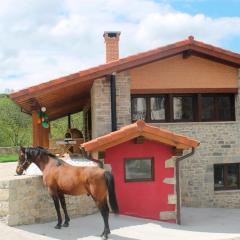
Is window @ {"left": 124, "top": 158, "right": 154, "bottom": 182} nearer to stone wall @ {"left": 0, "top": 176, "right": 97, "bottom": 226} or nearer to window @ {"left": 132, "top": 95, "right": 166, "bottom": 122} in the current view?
stone wall @ {"left": 0, "top": 176, "right": 97, "bottom": 226}

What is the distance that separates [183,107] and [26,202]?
7041mm

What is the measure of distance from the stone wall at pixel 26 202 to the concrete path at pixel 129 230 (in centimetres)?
25

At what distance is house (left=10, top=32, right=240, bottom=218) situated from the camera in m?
14.1

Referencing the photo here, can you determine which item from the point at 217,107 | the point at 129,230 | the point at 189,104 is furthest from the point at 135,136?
the point at 217,107

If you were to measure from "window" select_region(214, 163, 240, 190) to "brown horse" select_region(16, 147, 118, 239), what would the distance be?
6.66 metres

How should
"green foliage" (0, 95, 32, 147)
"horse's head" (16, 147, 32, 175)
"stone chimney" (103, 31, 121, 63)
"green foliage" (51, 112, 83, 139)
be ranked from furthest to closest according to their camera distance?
"green foliage" (0, 95, 32, 147), "green foliage" (51, 112, 83, 139), "stone chimney" (103, 31, 121, 63), "horse's head" (16, 147, 32, 175)

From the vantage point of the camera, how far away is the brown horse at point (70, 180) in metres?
9.77

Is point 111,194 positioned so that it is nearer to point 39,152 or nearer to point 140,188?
point 39,152

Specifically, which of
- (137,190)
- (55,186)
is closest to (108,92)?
(137,190)

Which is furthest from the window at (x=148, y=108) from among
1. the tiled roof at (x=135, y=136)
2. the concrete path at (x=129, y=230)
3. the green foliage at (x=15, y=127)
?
the green foliage at (x=15, y=127)

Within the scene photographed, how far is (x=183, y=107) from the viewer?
50.4ft

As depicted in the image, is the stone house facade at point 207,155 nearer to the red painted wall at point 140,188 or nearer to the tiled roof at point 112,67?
the tiled roof at point 112,67

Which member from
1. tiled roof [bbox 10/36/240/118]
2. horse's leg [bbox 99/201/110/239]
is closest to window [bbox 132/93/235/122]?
tiled roof [bbox 10/36/240/118]

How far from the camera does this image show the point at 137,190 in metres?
12.2
